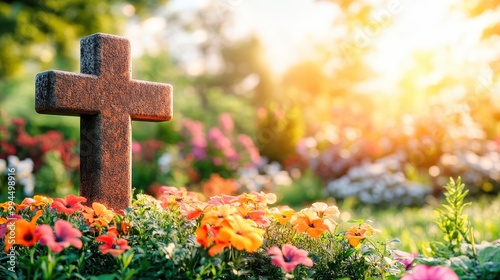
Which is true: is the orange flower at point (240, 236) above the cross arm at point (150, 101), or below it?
below

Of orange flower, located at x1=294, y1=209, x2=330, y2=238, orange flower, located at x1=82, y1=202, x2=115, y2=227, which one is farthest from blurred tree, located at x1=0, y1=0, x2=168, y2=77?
orange flower, located at x1=294, y1=209, x2=330, y2=238

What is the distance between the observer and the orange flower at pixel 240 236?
170 centimetres

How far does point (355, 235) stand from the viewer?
6.98 ft

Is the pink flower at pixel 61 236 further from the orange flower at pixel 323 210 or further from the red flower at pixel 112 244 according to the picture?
the orange flower at pixel 323 210

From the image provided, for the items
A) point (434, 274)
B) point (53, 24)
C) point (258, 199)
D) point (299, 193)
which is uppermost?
point (53, 24)

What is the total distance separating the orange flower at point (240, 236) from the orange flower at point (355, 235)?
0.49 m

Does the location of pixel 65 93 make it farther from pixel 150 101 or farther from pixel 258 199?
pixel 258 199

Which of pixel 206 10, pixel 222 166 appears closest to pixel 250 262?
pixel 222 166

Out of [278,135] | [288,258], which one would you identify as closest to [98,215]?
[288,258]

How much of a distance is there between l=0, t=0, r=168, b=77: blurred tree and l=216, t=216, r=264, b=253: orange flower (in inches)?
522

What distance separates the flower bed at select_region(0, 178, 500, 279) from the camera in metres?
1.73

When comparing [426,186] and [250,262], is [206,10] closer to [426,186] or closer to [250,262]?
[426,186]

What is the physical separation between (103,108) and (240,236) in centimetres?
115

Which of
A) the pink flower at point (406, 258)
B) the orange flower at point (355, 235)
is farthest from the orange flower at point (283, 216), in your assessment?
the pink flower at point (406, 258)
